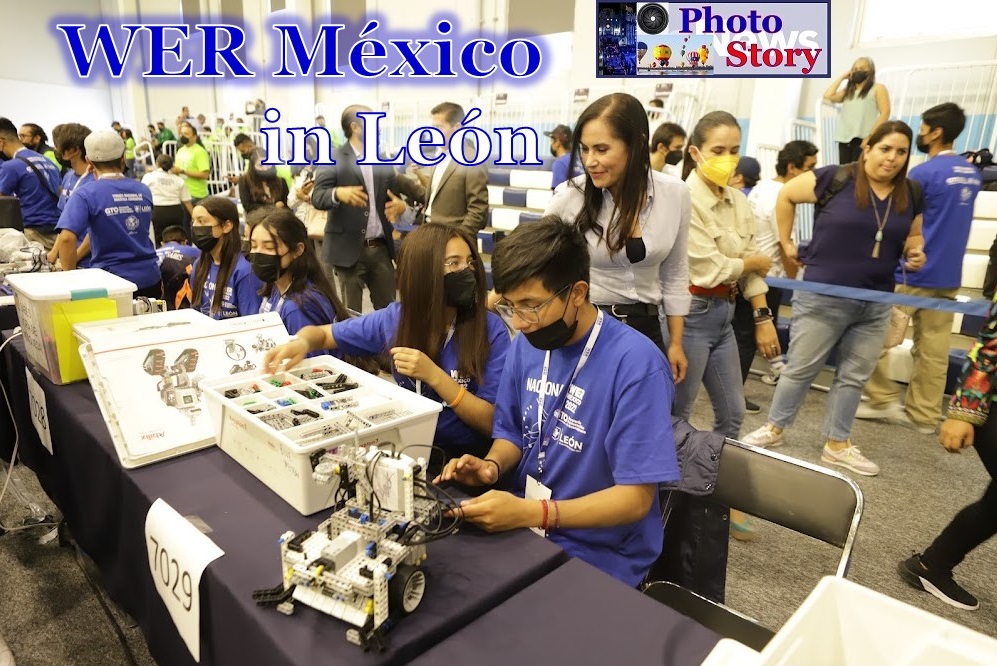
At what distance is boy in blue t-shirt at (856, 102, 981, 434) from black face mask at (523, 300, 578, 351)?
2680mm

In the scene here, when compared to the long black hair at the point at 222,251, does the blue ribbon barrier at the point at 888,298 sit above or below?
below

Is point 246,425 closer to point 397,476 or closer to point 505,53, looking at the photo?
point 397,476

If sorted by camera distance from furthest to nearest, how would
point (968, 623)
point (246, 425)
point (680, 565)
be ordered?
1. point (968, 623)
2. point (680, 565)
3. point (246, 425)

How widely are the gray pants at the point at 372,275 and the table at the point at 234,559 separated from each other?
2264 mm

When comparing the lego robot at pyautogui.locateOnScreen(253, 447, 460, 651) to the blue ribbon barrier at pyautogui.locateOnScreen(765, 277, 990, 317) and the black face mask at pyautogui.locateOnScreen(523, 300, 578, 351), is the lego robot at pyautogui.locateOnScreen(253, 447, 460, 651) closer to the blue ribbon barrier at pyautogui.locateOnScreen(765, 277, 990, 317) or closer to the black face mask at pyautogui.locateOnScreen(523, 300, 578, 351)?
the black face mask at pyautogui.locateOnScreen(523, 300, 578, 351)

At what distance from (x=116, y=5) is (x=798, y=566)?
64.9ft

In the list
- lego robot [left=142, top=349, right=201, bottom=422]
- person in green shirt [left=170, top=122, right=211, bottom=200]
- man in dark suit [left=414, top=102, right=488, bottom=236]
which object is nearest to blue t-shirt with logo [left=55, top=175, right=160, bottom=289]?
man in dark suit [left=414, top=102, right=488, bottom=236]

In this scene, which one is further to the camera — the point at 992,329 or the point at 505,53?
the point at 505,53

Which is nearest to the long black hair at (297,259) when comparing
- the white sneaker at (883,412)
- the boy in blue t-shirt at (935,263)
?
the boy in blue t-shirt at (935,263)

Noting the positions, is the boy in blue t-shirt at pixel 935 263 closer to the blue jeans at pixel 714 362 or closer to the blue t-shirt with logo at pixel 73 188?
the blue jeans at pixel 714 362

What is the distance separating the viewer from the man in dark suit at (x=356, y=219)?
3656mm

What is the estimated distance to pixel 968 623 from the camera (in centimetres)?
201

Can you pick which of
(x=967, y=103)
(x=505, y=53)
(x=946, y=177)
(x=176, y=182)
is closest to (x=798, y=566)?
(x=946, y=177)

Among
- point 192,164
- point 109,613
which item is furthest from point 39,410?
point 192,164
